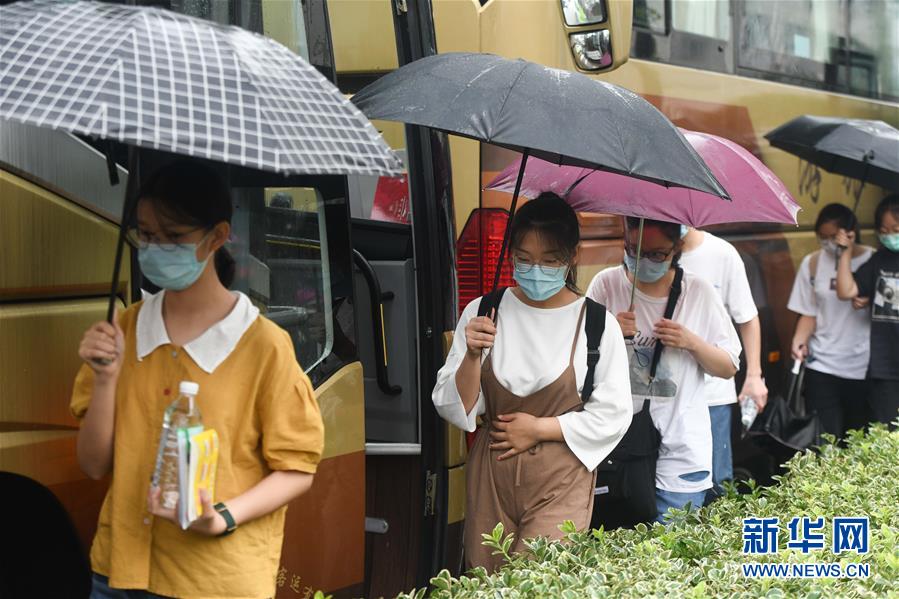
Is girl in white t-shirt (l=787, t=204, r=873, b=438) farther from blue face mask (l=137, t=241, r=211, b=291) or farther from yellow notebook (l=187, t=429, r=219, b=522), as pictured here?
yellow notebook (l=187, t=429, r=219, b=522)

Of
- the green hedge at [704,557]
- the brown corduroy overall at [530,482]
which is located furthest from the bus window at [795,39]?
the brown corduroy overall at [530,482]

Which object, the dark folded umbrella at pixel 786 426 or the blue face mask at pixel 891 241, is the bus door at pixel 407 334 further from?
the blue face mask at pixel 891 241

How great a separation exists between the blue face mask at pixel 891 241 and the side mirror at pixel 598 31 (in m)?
2.66

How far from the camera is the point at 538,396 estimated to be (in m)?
3.93

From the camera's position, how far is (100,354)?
2.65 metres

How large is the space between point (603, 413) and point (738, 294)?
2.13 meters

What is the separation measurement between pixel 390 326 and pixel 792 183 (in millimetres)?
3952

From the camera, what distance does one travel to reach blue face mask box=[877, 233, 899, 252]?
6.96 metres

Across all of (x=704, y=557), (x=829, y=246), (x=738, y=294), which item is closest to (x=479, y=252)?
(x=738, y=294)

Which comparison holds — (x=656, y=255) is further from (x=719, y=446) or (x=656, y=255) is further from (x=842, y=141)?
(x=842, y=141)

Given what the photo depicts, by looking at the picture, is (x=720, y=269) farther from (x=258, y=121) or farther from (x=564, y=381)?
(x=258, y=121)

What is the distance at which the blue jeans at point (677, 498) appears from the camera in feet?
16.5

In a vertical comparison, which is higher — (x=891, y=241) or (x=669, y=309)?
(x=891, y=241)

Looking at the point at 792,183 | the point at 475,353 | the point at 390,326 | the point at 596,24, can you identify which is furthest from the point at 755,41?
the point at 475,353
